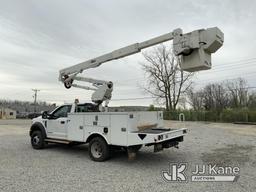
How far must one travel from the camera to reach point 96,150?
283 inches

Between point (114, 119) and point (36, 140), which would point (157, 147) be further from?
point (36, 140)

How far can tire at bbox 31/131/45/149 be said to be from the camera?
9.01 meters

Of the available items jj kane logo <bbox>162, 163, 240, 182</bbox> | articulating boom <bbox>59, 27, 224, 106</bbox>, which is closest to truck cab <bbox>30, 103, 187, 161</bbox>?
jj kane logo <bbox>162, 163, 240, 182</bbox>

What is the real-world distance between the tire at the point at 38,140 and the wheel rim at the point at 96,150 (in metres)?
2.75

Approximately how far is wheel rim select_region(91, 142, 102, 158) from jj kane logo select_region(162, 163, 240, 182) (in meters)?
2.04

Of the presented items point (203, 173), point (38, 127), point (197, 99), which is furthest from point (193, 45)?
point (197, 99)

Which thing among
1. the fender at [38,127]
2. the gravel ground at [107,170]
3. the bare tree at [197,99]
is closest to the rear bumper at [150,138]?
the gravel ground at [107,170]

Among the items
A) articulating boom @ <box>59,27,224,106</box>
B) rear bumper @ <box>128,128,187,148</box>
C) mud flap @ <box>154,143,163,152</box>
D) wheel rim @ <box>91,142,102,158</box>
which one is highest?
articulating boom @ <box>59,27,224,106</box>

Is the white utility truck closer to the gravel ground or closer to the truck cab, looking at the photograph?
the truck cab

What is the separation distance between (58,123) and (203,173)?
515cm

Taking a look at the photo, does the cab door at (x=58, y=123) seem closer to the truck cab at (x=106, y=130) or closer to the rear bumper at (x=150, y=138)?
the truck cab at (x=106, y=130)

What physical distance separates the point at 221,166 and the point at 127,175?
267 cm

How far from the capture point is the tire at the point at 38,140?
9008 millimetres

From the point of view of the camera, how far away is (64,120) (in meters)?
8.41
